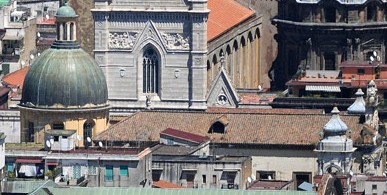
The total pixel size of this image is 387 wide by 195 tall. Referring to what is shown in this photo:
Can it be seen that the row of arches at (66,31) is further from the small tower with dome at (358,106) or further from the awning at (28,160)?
the awning at (28,160)

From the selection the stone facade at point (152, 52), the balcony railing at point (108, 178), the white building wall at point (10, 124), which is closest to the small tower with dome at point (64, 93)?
the white building wall at point (10, 124)

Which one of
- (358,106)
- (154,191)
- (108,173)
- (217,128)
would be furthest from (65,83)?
(154,191)

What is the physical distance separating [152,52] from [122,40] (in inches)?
60.1

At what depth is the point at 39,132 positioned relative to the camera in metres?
174

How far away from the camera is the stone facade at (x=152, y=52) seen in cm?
19300

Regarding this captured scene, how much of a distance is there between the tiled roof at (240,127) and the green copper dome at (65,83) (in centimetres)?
180

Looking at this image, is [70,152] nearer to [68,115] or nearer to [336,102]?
[68,115]

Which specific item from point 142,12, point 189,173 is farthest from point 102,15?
point 189,173

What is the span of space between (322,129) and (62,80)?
1216cm

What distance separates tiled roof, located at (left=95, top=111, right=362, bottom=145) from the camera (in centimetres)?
17275

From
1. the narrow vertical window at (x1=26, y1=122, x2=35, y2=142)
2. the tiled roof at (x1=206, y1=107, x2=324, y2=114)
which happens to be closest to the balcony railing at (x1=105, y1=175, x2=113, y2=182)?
the narrow vertical window at (x1=26, y1=122, x2=35, y2=142)

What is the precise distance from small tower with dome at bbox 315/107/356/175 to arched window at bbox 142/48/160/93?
2849 cm

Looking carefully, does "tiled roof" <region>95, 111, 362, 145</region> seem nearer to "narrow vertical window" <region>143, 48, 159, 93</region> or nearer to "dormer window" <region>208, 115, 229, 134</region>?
"dormer window" <region>208, 115, 229, 134</region>

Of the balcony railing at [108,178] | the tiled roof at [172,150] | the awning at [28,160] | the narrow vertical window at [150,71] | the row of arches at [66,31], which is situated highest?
the row of arches at [66,31]
